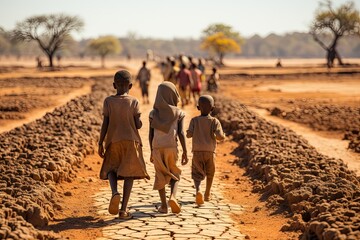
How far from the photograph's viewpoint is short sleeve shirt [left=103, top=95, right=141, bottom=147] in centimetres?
712

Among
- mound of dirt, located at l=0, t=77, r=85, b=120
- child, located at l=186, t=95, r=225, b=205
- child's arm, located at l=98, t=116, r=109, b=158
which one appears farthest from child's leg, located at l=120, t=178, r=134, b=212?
mound of dirt, located at l=0, t=77, r=85, b=120

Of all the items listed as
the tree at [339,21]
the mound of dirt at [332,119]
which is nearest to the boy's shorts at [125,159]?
the mound of dirt at [332,119]

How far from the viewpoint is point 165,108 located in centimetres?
722

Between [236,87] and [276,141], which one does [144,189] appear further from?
[236,87]

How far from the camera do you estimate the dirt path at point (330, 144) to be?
503 inches

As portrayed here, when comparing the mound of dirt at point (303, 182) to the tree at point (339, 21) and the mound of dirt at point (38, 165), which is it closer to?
the mound of dirt at point (38, 165)

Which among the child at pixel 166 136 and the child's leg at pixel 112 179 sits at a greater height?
the child at pixel 166 136

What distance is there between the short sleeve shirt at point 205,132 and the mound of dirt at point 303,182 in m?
1.13

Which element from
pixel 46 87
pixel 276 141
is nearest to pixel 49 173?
pixel 276 141

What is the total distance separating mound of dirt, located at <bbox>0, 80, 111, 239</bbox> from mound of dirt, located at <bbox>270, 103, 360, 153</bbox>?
6.44m

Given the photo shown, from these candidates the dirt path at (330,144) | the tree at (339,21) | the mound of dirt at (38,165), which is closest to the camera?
the mound of dirt at (38,165)

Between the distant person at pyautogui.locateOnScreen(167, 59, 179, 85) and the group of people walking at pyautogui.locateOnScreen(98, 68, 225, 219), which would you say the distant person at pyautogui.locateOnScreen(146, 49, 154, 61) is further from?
the group of people walking at pyautogui.locateOnScreen(98, 68, 225, 219)

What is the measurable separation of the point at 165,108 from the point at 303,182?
226 cm

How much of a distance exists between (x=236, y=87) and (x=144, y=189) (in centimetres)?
2802
